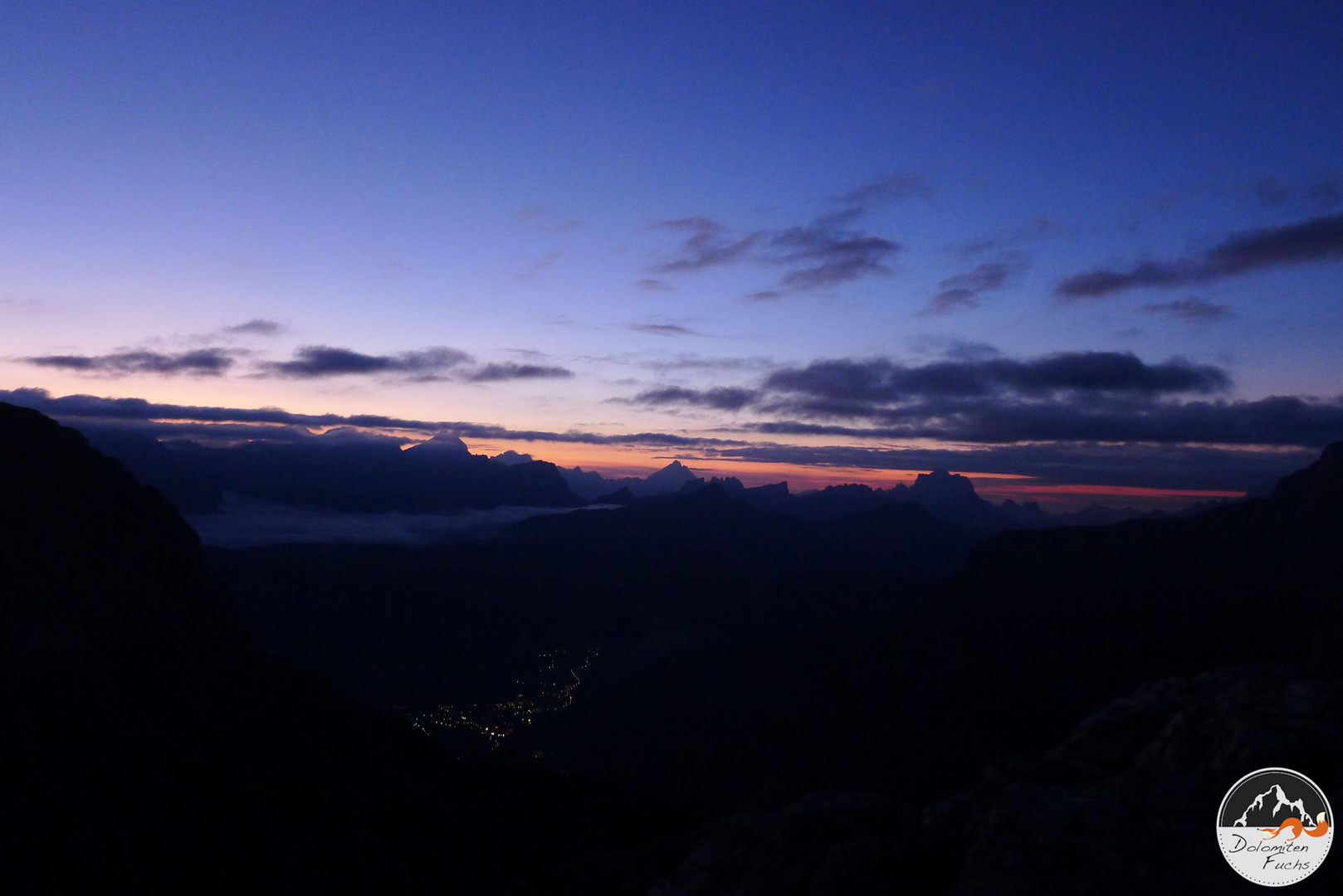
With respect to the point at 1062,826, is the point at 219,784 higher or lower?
lower

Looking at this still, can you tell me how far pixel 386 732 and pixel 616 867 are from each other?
6673 cm

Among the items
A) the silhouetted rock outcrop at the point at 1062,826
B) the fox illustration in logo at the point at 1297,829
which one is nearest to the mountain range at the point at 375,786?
A: the silhouetted rock outcrop at the point at 1062,826

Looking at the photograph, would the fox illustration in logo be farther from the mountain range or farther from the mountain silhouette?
the mountain silhouette

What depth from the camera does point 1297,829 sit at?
37.0 ft

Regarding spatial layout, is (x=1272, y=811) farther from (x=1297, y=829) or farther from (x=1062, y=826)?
(x=1062, y=826)

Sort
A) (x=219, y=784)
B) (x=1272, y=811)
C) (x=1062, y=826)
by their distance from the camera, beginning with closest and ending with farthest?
(x=1062, y=826)
(x=1272, y=811)
(x=219, y=784)

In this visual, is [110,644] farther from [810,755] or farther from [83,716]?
→ [810,755]

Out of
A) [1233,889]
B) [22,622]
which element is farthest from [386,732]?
[1233,889]

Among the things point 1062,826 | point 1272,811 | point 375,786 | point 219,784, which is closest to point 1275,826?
point 1272,811

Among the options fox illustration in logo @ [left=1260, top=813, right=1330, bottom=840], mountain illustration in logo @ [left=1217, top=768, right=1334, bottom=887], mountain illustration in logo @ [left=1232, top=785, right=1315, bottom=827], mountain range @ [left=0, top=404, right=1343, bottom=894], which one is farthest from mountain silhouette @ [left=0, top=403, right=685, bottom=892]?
fox illustration in logo @ [left=1260, top=813, right=1330, bottom=840]

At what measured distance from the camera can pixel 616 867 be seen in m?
19.7

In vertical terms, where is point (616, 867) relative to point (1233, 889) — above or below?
below

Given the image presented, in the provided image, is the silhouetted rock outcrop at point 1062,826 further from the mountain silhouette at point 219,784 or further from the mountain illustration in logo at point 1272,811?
the mountain silhouette at point 219,784

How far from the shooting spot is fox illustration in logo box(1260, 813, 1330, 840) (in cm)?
1114
